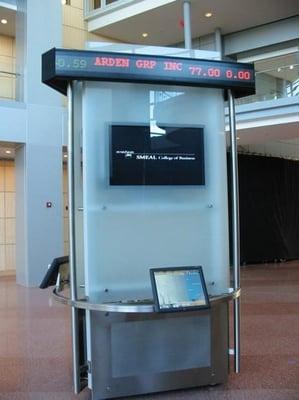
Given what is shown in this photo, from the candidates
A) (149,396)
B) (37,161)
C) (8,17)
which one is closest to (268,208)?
(37,161)

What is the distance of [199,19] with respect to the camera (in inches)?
551

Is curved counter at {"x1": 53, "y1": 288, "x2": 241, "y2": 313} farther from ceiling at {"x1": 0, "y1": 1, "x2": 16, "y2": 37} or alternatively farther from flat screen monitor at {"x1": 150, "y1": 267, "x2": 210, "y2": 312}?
ceiling at {"x1": 0, "y1": 1, "x2": 16, "y2": 37}

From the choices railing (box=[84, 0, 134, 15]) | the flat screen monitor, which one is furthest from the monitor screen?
railing (box=[84, 0, 134, 15])

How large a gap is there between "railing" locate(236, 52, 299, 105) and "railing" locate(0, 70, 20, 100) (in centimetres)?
528

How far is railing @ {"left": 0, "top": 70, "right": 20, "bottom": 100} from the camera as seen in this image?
11711 mm

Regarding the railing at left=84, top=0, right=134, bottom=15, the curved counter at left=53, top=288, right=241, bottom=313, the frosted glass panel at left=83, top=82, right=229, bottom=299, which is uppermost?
the railing at left=84, top=0, right=134, bottom=15

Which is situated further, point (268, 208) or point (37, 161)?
point (268, 208)

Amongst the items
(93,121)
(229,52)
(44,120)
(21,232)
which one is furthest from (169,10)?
(93,121)

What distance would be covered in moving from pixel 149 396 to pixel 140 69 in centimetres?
255

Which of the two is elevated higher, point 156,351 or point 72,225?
point 72,225

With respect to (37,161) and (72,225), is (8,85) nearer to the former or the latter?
(37,161)

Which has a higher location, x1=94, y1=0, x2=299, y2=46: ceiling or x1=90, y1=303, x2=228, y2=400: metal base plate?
x1=94, y1=0, x2=299, y2=46: ceiling

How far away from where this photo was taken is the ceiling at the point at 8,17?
11828 mm

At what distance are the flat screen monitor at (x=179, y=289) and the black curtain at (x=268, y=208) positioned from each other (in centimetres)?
1162
